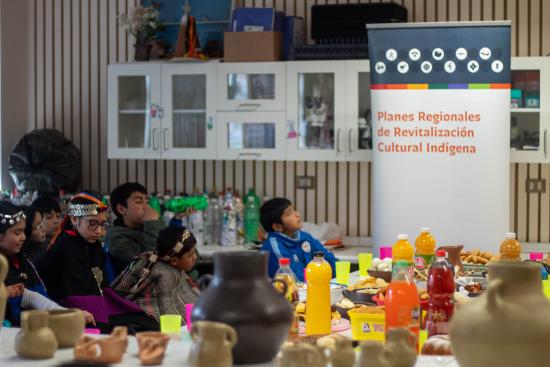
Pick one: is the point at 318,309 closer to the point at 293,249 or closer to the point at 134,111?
the point at 293,249

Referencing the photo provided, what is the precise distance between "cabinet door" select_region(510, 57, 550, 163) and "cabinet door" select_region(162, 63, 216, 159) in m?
2.01

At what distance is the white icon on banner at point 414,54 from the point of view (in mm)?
5875

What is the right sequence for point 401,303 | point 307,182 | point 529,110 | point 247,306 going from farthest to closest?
point 307,182, point 529,110, point 401,303, point 247,306

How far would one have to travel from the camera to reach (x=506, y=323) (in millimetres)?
2207

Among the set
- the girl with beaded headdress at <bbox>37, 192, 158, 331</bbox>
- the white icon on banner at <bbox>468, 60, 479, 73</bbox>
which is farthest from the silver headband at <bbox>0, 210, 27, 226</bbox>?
the white icon on banner at <bbox>468, 60, 479, 73</bbox>

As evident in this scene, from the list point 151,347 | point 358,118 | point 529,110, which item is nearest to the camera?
point 151,347

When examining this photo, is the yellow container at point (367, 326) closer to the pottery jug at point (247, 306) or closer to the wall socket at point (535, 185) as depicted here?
the pottery jug at point (247, 306)

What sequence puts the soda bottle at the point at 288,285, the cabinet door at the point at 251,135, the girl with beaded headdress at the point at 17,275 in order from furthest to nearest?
the cabinet door at the point at 251,135, the girl with beaded headdress at the point at 17,275, the soda bottle at the point at 288,285

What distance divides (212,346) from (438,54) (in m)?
3.96

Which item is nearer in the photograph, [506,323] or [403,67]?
[506,323]

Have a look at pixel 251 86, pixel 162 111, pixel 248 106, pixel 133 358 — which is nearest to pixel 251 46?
pixel 251 86

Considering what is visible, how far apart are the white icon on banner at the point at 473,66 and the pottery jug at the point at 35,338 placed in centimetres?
387

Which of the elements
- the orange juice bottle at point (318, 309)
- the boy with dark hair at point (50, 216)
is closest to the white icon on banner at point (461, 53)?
the boy with dark hair at point (50, 216)

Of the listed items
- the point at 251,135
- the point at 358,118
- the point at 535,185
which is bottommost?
the point at 535,185
